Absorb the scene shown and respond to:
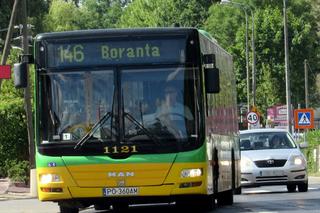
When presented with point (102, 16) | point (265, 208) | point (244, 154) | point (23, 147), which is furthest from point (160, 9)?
point (265, 208)

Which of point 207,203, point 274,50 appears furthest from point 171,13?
point 207,203

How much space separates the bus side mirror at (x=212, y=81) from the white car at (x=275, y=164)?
9.49 m

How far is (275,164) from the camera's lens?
24.5 metres

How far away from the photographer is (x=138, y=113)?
15062mm

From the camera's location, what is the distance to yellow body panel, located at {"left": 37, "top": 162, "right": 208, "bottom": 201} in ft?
49.1

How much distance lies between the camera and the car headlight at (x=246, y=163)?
975 inches

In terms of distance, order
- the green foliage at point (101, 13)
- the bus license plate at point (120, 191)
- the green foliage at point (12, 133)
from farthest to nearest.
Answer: the green foliage at point (101, 13), the green foliage at point (12, 133), the bus license plate at point (120, 191)

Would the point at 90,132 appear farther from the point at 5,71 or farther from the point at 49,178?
the point at 5,71

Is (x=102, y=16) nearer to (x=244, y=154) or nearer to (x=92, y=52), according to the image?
(x=244, y=154)

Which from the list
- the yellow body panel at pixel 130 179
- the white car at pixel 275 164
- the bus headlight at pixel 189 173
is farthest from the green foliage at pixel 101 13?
the bus headlight at pixel 189 173

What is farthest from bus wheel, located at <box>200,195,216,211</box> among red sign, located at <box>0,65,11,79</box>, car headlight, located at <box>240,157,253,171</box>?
red sign, located at <box>0,65,11,79</box>

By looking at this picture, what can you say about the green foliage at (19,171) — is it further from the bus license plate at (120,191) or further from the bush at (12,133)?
the bus license plate at (120,191)

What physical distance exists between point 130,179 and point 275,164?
33.0 ft

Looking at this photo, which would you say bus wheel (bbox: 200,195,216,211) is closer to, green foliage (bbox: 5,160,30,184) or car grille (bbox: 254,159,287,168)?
car grille (bbox: 254,159,287,168)
